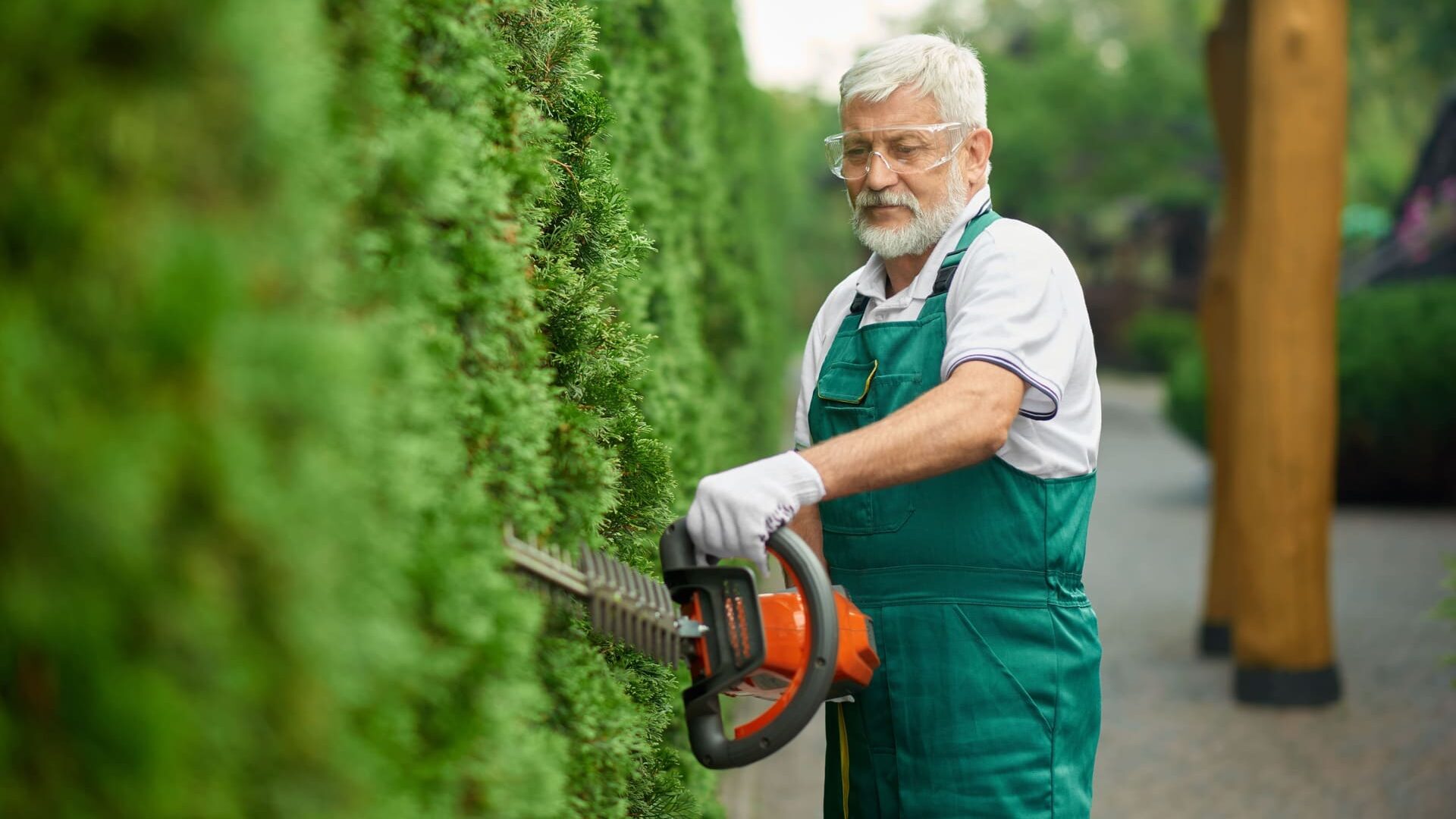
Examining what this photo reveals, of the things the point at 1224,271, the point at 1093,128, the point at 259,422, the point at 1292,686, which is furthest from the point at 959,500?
the point at 1093,128

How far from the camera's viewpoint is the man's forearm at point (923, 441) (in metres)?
2.16

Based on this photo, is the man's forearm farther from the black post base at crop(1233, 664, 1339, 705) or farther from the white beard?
the black post base at crop(1233, 664, 1339, 705)

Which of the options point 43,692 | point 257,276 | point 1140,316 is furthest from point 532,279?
point 1140,316

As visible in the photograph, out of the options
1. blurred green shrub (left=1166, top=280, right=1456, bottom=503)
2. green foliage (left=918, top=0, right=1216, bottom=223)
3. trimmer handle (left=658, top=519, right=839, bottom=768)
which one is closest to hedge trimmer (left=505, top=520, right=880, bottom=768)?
trimmer handle (left=658, top=519, right=839, bottom=768)

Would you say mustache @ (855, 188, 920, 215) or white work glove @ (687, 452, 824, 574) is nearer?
white work glove @ (687, 452, 824, 574)

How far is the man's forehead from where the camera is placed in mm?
2611

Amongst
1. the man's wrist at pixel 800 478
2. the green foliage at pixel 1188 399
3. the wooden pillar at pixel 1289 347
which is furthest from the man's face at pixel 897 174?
the green foliage at pixel 1188 399

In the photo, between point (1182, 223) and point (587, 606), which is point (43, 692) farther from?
point (1182, 223)

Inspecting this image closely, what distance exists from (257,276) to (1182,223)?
35.7 m

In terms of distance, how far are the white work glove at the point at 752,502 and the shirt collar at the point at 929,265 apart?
2.05 ft

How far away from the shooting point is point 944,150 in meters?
2.66

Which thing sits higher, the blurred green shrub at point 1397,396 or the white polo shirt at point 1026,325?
the white polo shirt at point 1026,325

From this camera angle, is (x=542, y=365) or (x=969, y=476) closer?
(x=542, y=365)

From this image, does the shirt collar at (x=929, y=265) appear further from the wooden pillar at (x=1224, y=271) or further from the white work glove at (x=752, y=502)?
the wooden pillar at (x=1224, y=271)
